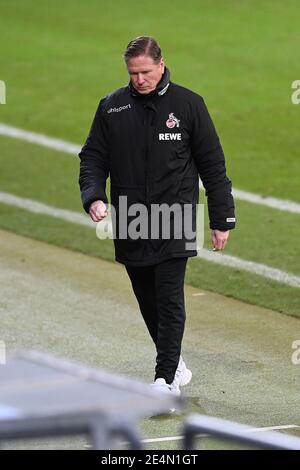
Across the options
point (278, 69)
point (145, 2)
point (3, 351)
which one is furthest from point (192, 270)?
point (145, 2)

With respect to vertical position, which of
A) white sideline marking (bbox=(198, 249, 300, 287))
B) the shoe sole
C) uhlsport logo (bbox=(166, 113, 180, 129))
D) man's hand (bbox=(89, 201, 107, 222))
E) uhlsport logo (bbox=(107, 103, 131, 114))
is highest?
uhlsport logo (bbox=(107, 103, 131, 114))

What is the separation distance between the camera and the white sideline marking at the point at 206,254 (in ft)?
37.2

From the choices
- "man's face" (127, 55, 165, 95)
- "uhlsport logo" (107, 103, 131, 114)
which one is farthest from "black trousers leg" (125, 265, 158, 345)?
"man's face" (127, 55, 165, 95)

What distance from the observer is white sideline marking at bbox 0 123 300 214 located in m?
14.3

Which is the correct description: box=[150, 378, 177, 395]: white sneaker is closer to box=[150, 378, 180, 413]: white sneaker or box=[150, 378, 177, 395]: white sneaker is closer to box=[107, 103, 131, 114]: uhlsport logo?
box=[150, 378, 180, 413]: white sneaker

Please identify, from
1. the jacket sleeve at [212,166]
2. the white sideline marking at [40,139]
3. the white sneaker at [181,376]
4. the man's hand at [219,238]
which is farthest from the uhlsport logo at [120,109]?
the white sideline marking at [40,139]

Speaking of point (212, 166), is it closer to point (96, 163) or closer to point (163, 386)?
point (96, 163)

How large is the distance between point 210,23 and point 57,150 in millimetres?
8643

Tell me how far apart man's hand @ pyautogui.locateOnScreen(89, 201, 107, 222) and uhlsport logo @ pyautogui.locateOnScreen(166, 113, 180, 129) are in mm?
586

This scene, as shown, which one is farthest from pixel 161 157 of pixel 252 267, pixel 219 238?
pixel 252 267

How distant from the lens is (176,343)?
793cm

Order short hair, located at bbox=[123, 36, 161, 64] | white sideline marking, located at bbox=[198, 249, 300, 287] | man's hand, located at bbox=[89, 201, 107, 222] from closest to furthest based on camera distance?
1. short hair, located at bbox=[123, 36, 161, 64]
2. man's hand, located at bbox=[89, 201, 107, 222]
3. white sideline marking, located at bbox=[198, 249, 300, 287]

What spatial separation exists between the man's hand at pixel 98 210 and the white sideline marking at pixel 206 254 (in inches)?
133

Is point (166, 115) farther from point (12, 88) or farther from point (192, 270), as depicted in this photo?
point (12, 88)
